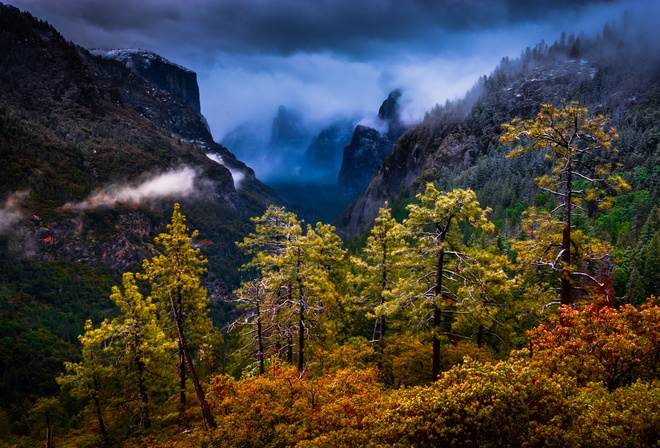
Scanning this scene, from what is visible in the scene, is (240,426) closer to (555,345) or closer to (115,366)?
(555,345)

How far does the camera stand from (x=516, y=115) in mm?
156250

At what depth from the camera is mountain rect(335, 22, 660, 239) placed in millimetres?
118812

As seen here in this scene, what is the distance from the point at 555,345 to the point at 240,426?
36.4 feet

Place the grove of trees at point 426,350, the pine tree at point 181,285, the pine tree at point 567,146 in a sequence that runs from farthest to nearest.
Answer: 1. the pine tree at point 181,285
2. the pine tree at point 567,146
3. the grove of trees at point 426,350

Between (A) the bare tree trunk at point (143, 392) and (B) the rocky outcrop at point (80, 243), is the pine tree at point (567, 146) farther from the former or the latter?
(B) the rocky outcrop at point (80, 243)

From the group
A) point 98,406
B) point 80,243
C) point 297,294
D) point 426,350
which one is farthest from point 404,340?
point 80,243

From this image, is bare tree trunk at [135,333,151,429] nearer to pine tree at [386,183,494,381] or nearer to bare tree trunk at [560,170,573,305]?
pine tree at [386,183,494,381]

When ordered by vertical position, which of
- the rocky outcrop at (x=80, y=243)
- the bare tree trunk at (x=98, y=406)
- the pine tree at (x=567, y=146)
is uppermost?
the rocky outcrop at (x=80, y=243)

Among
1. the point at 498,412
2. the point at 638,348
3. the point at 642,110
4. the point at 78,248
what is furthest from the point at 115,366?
the point at 78,248

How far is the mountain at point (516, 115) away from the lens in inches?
4678

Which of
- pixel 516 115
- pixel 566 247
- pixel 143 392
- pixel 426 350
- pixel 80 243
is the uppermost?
pixel 516 115

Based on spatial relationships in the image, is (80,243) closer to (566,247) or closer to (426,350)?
(426,350)

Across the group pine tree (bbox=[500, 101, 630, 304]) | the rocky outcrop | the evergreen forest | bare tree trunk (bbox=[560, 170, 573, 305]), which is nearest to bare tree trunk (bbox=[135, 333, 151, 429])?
the evergreen forest

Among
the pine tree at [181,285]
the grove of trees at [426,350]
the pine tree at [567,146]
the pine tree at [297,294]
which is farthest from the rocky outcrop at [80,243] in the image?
the pine tree at [567,146]
